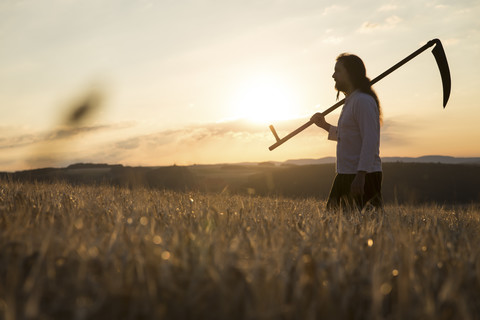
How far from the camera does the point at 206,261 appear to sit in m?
1.68

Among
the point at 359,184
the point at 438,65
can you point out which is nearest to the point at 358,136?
the point at 359,184

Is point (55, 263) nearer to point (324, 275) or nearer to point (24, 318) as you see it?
point (24, 318)

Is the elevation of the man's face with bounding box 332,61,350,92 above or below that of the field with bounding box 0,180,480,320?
above

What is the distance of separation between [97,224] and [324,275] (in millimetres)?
1585

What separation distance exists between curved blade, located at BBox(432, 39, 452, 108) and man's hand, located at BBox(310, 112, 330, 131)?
161cm

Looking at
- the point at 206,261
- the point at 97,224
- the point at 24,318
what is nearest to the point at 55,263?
the point at 24,318

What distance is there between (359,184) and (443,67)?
239 cm

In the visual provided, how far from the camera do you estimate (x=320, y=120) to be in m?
5.40

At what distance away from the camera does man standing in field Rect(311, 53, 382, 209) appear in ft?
14.5

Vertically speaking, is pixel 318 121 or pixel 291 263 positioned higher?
pixel 318 121

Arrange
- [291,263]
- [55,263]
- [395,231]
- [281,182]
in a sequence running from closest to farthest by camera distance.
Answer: [55,263] → [291,263] → [395,231] → [281,182]

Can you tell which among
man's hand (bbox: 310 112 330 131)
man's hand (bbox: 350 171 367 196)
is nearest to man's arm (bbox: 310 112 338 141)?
man's hand (bbox: 310 112 330 131)

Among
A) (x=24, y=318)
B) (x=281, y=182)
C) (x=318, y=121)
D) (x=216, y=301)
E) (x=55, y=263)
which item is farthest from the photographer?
(x=281, y=182)

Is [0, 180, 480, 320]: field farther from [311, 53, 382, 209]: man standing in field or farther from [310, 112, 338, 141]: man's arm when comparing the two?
[310, 112, 338, 141]: man's arm
